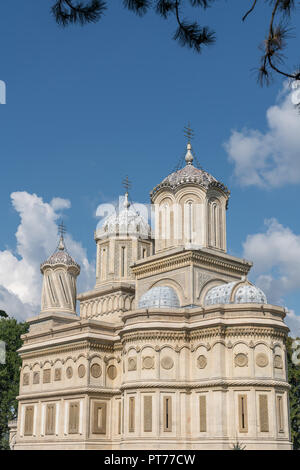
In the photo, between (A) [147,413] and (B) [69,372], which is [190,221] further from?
(A) [147,413]

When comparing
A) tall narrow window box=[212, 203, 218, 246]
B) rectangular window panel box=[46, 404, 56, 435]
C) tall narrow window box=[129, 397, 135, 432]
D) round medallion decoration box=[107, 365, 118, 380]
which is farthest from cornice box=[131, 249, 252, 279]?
rectangular window panel box=[46, 404, 56, 435]

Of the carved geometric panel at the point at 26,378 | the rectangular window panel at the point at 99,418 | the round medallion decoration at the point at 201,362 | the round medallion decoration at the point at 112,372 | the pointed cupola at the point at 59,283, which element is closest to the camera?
the round medallion decoration at the point at 201,362

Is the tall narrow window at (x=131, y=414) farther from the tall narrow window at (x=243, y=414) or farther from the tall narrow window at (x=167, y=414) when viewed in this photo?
the tall narrow window at (x=243, y=414)

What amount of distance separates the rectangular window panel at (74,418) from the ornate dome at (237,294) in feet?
29.9

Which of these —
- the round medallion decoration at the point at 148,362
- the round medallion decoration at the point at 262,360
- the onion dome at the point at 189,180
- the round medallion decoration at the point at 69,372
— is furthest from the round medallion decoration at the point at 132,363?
the onion dome at the point at 189,180

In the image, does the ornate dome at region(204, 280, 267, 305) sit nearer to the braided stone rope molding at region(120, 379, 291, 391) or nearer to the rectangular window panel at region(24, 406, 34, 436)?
the braided stone rope molding at region(120, 379, 291, 391)

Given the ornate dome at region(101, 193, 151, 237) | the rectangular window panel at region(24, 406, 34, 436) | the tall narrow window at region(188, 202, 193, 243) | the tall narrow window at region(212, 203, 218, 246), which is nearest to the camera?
the tall narrow window at region(188, 202, 193, 243)

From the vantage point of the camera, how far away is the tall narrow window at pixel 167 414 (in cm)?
3041

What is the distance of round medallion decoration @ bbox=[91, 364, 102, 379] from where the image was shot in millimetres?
34656

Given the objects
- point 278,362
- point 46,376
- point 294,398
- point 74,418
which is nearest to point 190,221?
point 278,362

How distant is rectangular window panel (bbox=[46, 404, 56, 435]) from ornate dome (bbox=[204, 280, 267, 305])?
10885mm

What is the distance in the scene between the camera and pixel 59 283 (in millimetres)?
45156

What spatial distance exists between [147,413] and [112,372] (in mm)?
5493
